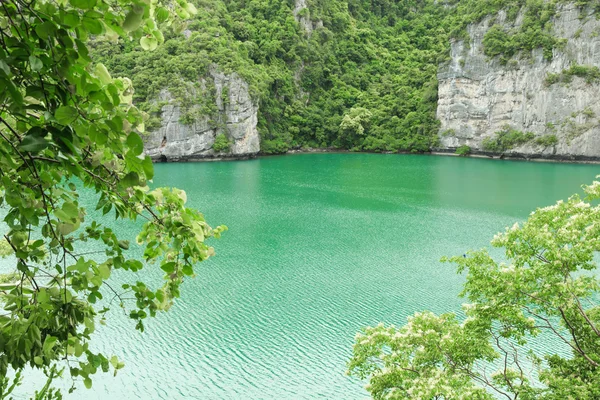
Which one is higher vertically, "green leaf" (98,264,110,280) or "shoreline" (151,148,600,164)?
"green leaf" (98,264,110,280)

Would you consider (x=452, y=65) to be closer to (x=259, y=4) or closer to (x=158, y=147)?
(x=259, y=4)

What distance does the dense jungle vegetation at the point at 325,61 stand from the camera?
35250 millimetres

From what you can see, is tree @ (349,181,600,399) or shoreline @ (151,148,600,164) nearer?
tree @ (349,181,600,399)

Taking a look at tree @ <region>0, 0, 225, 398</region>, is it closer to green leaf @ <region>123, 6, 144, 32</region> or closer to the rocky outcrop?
green leaf @ <region>123, 6, 144, 32</region>

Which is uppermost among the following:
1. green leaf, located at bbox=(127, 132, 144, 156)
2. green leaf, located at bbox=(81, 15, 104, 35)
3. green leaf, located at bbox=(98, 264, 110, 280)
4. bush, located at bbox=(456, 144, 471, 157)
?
green leaf, located at bbox=(81, 15, 104, 35)

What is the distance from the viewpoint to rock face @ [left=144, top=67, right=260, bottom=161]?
3316 cm

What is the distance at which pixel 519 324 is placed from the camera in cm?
426

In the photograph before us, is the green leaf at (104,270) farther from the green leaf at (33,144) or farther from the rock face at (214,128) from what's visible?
the rock face at (214,128)

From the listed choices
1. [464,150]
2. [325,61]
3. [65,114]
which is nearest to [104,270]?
[65,114]

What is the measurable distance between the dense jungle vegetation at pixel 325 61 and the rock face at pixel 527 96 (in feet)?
3.47

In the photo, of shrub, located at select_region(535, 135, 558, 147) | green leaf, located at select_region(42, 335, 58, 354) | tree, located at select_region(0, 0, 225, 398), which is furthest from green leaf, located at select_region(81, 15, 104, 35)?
Result: shrub, located at select_region(535, 135, 558, 147)

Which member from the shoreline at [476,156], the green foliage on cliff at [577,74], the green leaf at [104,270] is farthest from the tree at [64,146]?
the green foliage on cliff at [577,74]

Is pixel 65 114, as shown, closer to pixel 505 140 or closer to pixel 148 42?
pixel 148 42

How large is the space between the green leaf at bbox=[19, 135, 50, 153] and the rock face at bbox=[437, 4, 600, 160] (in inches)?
1531
